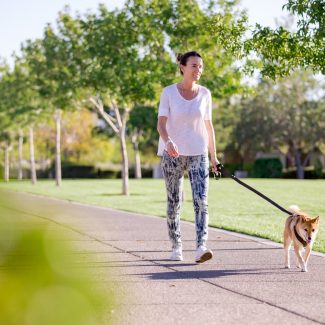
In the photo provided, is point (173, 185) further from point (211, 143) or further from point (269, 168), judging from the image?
point (269, 168)

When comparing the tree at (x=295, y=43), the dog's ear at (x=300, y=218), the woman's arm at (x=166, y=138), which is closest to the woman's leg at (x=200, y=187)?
the woman's arm at (x=166, y=138)

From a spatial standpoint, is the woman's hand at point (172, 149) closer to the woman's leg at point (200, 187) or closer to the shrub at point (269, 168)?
the woman's leg at point (200, 187)

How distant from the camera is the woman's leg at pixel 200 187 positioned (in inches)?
340

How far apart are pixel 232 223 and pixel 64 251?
48.4 feet

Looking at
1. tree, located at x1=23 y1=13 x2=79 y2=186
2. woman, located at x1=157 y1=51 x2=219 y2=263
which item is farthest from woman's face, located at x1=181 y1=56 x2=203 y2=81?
tree, located at x1=23 y1=13 x2=79 y2=186

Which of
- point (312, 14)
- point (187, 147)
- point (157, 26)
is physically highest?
point (157, 26)

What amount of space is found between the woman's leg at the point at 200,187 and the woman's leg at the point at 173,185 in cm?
15

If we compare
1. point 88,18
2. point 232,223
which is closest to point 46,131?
point 88,18

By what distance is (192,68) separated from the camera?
28.2 ft

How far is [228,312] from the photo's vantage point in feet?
19.3

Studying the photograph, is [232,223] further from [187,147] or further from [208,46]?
[208,46]

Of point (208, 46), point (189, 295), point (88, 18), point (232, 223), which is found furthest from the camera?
point (88, 18)

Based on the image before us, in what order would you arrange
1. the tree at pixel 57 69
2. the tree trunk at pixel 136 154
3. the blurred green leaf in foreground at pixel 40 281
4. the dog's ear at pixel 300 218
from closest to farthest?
the blurred green leaf in foreground at pixel 40 281
the dog's ear at pixel 300 218
the tree at pixel 57 69
the tree trunk at pixel 136 154

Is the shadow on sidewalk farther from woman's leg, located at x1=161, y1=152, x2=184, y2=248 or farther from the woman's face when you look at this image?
the woman's face
